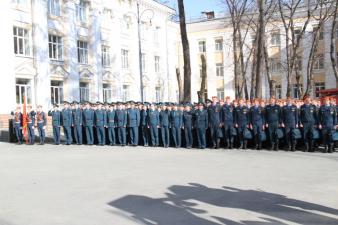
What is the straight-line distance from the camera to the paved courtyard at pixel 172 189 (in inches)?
268

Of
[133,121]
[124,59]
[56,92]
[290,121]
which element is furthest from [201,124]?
[124,59]

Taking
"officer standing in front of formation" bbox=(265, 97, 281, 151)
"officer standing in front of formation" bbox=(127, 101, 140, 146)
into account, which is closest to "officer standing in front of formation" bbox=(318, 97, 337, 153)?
"officer standing in front of formation" bbox=(265, 97, 281, 151)

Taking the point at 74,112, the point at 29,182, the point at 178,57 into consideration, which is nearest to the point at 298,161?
the point at 29,182

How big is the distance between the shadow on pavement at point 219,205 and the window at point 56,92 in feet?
84.6

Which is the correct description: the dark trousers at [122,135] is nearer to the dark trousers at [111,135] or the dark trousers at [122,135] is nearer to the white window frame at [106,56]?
the dark trousers at [111,135]

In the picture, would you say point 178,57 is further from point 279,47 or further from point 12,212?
point 12,212

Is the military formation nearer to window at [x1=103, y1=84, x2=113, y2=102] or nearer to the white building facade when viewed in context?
the white building facade

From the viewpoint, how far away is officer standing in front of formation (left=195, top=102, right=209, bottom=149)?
16391 mm

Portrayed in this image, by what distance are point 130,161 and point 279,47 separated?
42727 mm

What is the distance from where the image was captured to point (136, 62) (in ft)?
149

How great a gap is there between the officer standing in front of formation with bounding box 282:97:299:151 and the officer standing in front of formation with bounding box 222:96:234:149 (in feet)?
5.58

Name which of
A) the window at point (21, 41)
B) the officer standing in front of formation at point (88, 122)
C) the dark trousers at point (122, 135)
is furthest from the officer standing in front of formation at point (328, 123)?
the window at point (21, 41)

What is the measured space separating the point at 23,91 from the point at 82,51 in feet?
25.2

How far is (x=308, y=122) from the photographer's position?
14.6 meters
